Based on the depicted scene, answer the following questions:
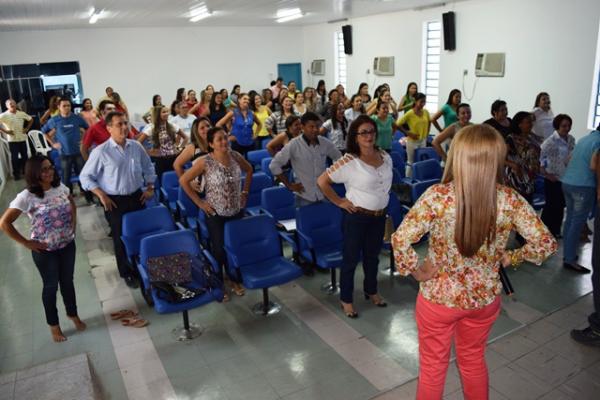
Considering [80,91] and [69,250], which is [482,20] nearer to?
[69,250]

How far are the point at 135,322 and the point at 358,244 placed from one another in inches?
81.4

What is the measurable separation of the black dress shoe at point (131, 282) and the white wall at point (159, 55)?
1102cm

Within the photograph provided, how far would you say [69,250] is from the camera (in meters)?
3.95

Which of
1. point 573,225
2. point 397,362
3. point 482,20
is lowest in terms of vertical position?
point 397,362

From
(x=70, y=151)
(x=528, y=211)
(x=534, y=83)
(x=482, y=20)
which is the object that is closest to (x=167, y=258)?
(x=528, y=211)

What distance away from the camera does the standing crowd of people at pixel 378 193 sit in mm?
2043

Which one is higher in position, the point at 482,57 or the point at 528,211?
the point at 482,57

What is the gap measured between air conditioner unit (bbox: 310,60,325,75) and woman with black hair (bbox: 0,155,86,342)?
13.6 m

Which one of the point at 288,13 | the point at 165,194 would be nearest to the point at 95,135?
the point at 165,194

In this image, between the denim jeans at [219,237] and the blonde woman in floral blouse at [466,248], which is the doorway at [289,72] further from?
the blonde woman in floral blouse at [466,248]

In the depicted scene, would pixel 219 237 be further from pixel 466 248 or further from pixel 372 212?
pixel 466 248

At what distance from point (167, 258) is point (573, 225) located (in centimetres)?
397

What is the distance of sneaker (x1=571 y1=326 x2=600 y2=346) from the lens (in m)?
3.71

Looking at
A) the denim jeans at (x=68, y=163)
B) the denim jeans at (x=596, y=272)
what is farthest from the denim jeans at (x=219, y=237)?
the denim jeans at (x=68, y=163)
